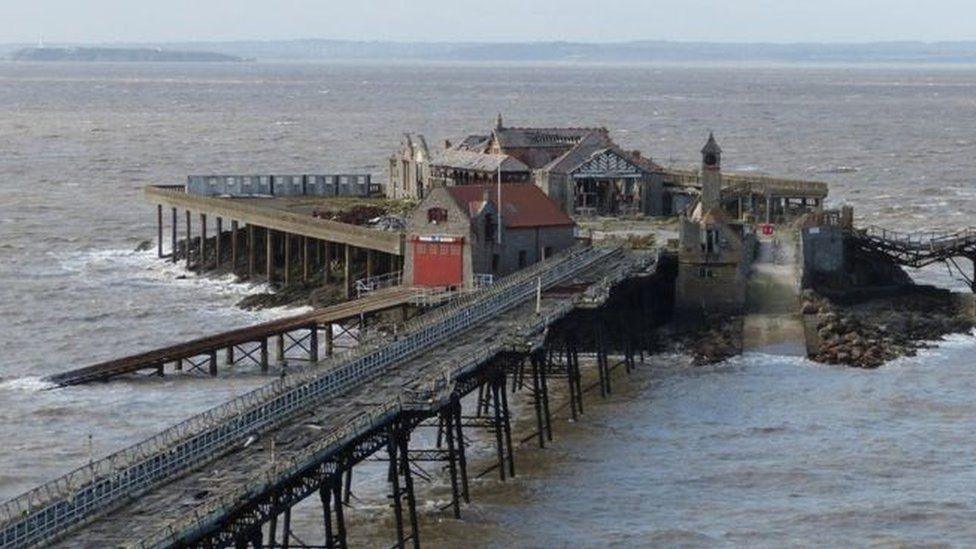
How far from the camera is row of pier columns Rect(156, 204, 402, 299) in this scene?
8019 cm

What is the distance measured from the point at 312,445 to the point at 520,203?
36.9m

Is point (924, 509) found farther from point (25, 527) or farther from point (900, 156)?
point (900, 156)

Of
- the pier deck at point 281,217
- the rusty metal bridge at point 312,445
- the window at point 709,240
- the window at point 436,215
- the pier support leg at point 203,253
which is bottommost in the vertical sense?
the pier support leg at point 203,253

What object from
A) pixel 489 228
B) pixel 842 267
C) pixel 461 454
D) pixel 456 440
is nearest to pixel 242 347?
pixel 489 228

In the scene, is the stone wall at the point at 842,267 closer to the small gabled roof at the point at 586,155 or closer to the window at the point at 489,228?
the window at the point at 489,228

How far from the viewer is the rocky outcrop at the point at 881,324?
68312 millimetres

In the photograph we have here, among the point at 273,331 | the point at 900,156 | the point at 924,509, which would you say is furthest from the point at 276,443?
the point at 900,156

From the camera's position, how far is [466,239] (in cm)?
7125

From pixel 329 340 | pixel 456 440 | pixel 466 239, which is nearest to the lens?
pixel 456 440

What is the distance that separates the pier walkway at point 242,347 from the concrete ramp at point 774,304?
1158cm

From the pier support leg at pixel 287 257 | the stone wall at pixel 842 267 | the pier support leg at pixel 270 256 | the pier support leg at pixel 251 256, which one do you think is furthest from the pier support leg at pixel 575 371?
the pier support leg at pixel 251 256

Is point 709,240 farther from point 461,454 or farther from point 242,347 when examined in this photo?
point 461,454

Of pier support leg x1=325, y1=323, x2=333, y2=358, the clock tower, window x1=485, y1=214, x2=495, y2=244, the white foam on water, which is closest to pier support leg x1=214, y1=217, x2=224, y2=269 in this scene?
the clock tower

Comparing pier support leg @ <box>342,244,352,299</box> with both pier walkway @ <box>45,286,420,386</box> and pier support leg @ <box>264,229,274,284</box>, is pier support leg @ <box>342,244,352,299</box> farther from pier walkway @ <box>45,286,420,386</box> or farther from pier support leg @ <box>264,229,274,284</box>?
pier walkway @ <box>45,286,420,386</box>
